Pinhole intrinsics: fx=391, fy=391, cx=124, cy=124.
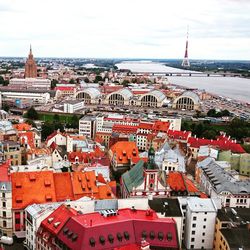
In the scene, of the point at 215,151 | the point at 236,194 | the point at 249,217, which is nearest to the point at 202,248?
the point at 249,217

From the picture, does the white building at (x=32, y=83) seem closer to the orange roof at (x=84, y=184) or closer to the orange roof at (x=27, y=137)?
the orange roof at (x=27, y=137)

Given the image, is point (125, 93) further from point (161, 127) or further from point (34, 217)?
point (34, 217)

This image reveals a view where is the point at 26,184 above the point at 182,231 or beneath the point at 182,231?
above

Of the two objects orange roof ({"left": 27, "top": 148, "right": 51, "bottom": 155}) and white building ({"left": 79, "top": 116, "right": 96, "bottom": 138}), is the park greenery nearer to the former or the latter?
white building ({"left": 79, "top": 116, "right": 96, "bottom": 138})

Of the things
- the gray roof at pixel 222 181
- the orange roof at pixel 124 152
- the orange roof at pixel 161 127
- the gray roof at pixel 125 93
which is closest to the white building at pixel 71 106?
the gray roof at pixel 125 93

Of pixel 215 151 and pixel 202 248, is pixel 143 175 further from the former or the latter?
pixel 215 151

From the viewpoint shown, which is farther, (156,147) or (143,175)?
(156,147)

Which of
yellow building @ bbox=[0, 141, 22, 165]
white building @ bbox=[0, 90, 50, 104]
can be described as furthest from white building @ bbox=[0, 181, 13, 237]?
white building @ bbox=[0, 90, 50, 104]
